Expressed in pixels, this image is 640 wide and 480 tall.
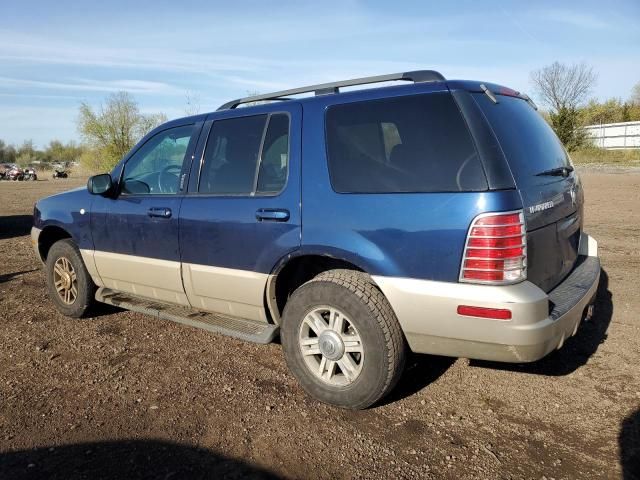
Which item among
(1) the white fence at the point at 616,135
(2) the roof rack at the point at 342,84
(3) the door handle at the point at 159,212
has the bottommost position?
(1) the white fence at the point at 616,135

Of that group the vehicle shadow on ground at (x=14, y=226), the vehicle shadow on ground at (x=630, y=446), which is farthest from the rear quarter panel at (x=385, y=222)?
the vehicle shadow on ground at (x=14, y=226)

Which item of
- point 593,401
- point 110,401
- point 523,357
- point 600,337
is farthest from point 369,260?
point 600,337

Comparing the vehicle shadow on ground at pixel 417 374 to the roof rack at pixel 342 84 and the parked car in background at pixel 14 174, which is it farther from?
the parked car in background at pixel 14 174

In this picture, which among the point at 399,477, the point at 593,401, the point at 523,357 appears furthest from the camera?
the point at 593,401

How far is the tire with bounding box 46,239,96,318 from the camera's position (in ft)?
16.4

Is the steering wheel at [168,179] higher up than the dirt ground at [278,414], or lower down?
higher up

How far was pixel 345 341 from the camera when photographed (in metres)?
3.23

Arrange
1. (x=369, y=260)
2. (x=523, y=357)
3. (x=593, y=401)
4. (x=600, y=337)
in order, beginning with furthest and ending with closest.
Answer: (x=600, y=337) < (x=593, y=401) < (x=369, y=260) < (x=523, y=357)

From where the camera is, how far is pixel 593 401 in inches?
130

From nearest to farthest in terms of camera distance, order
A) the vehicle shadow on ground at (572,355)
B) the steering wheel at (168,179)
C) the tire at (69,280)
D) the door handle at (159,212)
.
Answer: the vehicle shadow on ground at (572,355) < the door handle at (159,212) < the steering wheel at (168,179) < the tire at (69,280)

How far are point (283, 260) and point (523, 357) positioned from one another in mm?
1570

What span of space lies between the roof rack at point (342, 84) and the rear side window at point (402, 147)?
23 cm

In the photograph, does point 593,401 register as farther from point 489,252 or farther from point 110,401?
point 110,401

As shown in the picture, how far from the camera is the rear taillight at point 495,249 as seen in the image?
8.95ft
